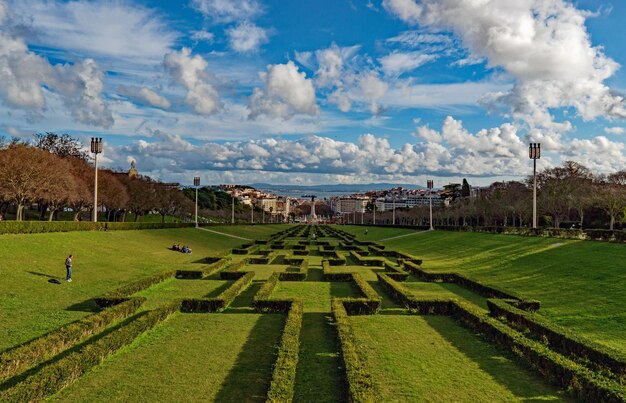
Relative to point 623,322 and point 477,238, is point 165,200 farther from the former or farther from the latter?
point 623,322

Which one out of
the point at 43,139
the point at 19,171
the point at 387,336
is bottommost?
the point at 387,336

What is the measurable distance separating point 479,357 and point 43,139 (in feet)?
239

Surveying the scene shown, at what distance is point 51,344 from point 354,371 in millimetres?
7170

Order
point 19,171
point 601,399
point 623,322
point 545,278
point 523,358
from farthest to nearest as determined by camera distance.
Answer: point 19,171
point 545,278
point 623,322
point 523,358
point 601,399

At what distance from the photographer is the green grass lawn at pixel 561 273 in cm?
1612

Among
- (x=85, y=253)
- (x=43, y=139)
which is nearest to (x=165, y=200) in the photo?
(x=43, y=139)

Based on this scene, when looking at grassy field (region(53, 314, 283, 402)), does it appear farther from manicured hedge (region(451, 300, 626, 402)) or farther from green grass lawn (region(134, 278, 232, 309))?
manicured hedge (region(451, 300, 626, 402))

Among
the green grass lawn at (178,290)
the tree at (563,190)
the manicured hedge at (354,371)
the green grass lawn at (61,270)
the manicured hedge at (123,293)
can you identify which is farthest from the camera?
the tree at (563,190)

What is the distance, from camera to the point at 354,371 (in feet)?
32.8

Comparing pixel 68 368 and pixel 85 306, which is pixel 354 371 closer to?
pixel 68 368

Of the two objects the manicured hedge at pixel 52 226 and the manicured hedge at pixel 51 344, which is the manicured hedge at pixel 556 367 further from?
the manicured hedge at pixel 52 226

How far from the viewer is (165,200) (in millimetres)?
80812

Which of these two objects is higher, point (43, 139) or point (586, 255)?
point (43, 139)

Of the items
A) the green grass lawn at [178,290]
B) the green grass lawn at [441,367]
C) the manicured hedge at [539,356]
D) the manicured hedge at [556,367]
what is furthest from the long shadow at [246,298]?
the manicured hedge at [556,367]
